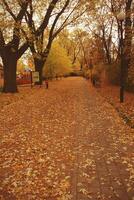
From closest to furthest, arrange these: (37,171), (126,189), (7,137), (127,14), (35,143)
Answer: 1. (126,189)
2. (37,171)
3. (35,143)
4. (7,137)
5. (127,14)

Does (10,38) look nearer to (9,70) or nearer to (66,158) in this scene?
(9,70)

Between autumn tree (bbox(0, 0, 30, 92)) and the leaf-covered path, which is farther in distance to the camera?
autumn tree (bbox(0, 0, 30, 92))

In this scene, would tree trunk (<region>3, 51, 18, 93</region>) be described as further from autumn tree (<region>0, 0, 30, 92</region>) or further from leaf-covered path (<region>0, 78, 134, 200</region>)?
leaf-covered path (<region>0, 78, 134, 200</region>)

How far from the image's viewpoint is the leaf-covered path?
21.9 feet

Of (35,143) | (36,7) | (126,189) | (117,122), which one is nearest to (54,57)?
(36,7)

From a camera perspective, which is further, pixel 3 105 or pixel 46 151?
pixel 3 105

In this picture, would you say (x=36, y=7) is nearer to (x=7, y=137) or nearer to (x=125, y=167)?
(x=7, y=137)

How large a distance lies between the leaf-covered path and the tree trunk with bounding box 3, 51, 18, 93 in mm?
12819

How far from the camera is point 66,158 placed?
8758 millimetres

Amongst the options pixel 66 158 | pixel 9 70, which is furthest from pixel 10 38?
pixel 66 158

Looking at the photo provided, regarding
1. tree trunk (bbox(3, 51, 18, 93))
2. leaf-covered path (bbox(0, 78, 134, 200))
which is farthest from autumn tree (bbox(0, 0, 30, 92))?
leaf-covered path (bbox(0, 78, 134, 200))

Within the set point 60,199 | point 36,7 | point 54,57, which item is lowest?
point 60,199

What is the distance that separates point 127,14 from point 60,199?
1801 centimetres

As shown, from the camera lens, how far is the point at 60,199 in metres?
6.27
